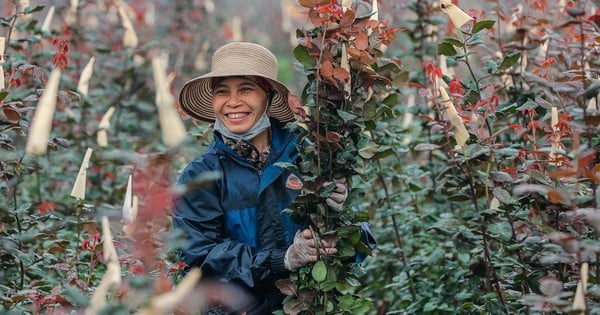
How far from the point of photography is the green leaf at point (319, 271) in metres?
→ 2.42

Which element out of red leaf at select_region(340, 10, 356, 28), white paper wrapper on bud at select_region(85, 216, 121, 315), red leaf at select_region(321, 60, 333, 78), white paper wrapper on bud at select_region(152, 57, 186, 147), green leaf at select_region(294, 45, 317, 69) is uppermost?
red leaf at select_region(340, 10, 356, 28)

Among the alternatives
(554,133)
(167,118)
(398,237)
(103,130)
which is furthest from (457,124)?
(103,130)

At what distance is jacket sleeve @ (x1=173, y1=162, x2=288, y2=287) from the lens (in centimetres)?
254

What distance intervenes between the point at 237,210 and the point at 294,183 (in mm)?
261

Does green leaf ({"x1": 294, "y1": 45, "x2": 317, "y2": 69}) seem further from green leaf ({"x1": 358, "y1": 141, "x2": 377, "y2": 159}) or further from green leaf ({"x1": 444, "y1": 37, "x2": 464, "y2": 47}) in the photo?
green leaf ({"x1": 444, "y1": 37, "x2": 464, "y2": 47})

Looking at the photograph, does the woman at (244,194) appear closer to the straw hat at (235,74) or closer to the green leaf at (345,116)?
the straw hat at (235,74)

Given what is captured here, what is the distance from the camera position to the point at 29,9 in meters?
3.20

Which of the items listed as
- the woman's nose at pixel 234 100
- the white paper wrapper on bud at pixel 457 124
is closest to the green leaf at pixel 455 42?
the white paper wrapper on bud at pixel 457 124

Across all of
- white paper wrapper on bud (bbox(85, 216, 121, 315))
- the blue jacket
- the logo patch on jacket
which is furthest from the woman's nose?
white paper wrapper on bud (bbox(85, 216, 121, 315))

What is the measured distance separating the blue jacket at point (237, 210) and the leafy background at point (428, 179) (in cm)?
13

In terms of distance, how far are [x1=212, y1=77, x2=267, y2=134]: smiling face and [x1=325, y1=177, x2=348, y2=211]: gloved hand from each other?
1.31 ft

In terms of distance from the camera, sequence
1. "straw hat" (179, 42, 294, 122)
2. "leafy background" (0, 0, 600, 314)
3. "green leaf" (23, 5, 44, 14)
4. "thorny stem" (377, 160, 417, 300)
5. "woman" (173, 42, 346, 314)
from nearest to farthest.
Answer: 1. "leafy background" (0, 0, 600, 314)
2. "woman" (173, 42, 346, 314)
3. "straw hat" (179, 42, 294, 122)
4. "green leaf" (23, 5, 44, 14)
5. "thorny stem" (377, 160, 417, 300)

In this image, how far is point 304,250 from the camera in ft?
8.06

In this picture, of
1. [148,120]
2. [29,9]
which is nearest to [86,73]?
[29,9]
